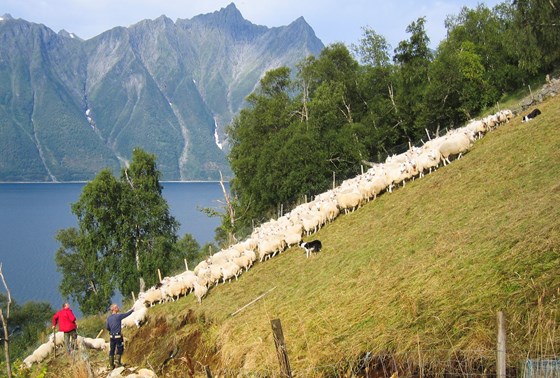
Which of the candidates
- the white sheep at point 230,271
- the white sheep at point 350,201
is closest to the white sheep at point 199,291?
the white sheep at point 230,271

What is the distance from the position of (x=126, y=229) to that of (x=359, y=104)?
24.8 m

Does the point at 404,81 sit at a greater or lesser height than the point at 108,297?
greater

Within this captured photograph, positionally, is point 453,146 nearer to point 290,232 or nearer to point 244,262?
point 290,232

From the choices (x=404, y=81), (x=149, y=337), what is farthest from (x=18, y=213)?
(x=149, y=337)

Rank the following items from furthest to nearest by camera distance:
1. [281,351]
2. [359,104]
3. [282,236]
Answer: [359,104]
[282,236]
[281,351]

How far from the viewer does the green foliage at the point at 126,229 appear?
42.1 metres

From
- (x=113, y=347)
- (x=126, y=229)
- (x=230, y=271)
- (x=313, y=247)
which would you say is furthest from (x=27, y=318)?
(x=313, y=247)

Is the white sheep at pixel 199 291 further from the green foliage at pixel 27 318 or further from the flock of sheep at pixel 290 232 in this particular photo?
the green foliage at pixel 27 318

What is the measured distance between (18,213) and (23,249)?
66.7m

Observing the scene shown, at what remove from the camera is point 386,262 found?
502 inches

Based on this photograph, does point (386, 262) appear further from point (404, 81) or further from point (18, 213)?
point (18, 213)

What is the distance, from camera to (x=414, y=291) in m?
10.1

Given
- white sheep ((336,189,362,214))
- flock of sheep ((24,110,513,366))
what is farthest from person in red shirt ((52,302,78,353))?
white sheep ((336,189,362,214))

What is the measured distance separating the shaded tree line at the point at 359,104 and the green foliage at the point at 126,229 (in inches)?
262
